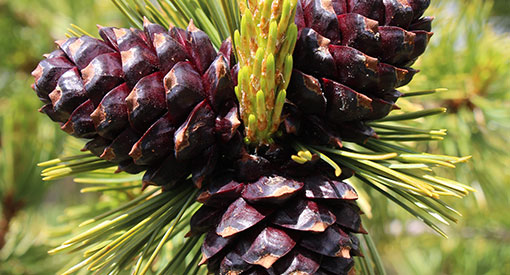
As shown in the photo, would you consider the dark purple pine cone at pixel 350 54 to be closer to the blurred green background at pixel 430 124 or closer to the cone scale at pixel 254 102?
the cone scale at pixel 254 102

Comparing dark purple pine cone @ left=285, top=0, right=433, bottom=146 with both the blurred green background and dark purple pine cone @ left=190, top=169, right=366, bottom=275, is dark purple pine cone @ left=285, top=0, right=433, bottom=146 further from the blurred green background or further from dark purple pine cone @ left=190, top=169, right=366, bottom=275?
the blurred green background

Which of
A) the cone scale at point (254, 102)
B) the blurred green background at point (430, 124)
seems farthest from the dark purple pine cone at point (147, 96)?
the blurred green background at point (430, 124)

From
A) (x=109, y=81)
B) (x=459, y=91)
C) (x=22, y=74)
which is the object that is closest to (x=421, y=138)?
(x=109, y=81)

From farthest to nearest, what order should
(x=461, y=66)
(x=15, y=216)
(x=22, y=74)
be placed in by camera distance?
1. (x=22, y=74)
2. (x=15, y=216)
3. (x=461, y=66)

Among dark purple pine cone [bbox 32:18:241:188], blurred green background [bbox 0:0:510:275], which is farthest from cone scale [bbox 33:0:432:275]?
blurred green background [bbox 0:0:510:275]

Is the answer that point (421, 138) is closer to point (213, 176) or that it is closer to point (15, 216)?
point (213, 176)

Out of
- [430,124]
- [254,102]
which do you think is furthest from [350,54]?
[430,124]
